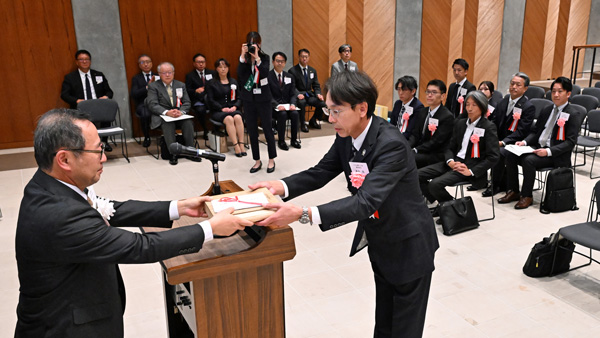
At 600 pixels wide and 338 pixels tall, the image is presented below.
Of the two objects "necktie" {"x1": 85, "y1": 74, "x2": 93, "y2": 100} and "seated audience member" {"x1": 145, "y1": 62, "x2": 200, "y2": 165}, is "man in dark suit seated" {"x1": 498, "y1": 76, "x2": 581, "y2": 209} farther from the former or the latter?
"necktie" {"x1": 85, "y1": 74, "x2": 93, "y2": 100}

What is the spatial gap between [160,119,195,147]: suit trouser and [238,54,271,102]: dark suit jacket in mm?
1446

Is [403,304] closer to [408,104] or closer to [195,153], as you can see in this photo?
[195,153]

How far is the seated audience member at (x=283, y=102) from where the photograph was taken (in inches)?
332

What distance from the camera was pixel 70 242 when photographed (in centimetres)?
185

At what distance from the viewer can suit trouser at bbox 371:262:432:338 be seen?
2.48 metres

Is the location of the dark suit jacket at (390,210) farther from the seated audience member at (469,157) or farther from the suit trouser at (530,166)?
the suit trouser at (530,166)

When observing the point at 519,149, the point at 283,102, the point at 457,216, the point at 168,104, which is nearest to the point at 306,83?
the point at 283,102

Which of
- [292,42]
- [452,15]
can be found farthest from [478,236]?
[452,15]

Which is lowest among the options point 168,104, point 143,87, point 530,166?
point 530,166

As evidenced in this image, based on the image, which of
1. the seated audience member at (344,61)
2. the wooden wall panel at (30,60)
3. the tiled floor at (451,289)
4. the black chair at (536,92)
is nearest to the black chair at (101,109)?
the wooden wall panel at (30,60)

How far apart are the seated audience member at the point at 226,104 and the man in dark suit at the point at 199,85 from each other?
0.29 metres

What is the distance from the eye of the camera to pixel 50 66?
333 inches

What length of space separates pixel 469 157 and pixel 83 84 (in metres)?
6.11

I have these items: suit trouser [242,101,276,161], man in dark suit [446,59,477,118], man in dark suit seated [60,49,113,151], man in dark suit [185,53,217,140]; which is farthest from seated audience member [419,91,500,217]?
man in dark suit seated [60,49,113,151]
